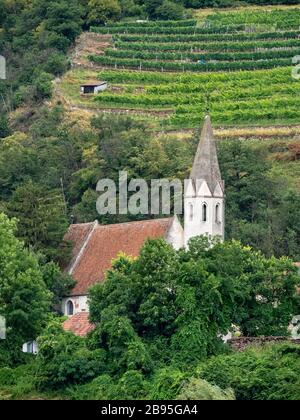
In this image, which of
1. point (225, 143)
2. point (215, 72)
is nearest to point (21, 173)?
point (225, 143)

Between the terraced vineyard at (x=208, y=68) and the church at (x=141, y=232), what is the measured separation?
2269 cm

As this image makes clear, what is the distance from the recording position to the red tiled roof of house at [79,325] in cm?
6825

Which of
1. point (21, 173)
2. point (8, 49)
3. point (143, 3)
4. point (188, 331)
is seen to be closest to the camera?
point (188, 331)

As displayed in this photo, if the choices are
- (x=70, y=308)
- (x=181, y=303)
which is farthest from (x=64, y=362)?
(x=70, y=308)

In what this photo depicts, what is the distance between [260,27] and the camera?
402ft

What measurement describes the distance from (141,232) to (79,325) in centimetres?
656

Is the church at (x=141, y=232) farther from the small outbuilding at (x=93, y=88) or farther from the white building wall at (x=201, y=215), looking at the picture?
the small outbuilding at (x=93, y=88)

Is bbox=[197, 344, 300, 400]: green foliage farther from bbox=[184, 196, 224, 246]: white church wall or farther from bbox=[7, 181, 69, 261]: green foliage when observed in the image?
bbox=[7, 181, 69, 261]: green foliage

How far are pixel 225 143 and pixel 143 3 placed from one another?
4150 cm

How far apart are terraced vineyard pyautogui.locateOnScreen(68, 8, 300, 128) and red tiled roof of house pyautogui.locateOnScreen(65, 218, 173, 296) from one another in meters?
22.1

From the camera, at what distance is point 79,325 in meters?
69.8

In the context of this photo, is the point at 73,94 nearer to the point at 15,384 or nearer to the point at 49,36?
the point at 49,36

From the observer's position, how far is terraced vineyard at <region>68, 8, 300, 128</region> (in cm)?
10594

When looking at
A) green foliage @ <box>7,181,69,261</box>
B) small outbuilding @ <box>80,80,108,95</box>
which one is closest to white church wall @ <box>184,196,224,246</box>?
green foliage @ <box>7,181,69,261</box>
